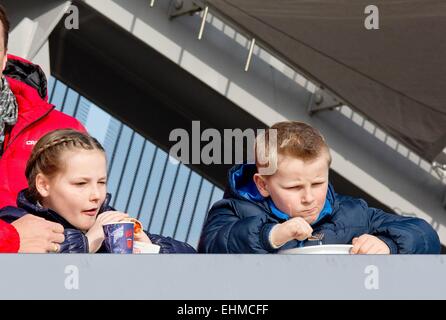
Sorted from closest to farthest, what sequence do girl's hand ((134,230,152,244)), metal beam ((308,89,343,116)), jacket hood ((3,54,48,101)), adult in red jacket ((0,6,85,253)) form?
girl's hand ((134,230,152,244))
adult in red jacket ((0,6,85,253))
jacket hood ((3,54,48,101))
metal beam ((308,89,343,116))

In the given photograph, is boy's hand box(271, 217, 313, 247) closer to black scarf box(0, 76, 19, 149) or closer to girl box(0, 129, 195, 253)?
girl box(0, 129, 195, 253)

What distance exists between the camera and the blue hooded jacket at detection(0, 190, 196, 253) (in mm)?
2641

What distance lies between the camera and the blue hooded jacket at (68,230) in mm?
2641

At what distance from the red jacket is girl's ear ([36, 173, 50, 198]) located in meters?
0.35

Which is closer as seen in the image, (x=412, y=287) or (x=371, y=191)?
(x=412, y=287)

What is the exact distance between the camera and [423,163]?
8492mm

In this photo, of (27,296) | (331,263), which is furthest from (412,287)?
(27,296)

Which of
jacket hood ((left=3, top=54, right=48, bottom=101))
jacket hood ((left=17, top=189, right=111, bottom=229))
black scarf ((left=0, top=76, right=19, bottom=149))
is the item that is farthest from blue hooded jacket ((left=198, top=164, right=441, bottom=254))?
jacket hood ((left=3, top=54, right=48, bottom=101))

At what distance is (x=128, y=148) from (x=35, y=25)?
4.77 m

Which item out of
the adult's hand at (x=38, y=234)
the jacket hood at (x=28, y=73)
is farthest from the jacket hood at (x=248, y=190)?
the jacket hood at (x=28, y=73)

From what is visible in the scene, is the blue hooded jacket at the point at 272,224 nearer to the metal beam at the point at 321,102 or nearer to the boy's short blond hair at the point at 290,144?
the boy's short blond hair at the point at 290,144

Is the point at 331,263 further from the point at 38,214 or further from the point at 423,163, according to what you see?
the point at 423,163

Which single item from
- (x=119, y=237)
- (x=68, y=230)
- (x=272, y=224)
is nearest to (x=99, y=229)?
(x=68, y=230)

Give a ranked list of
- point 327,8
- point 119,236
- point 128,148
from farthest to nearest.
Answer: point 128,148 < point 327,8 < point 119,236
